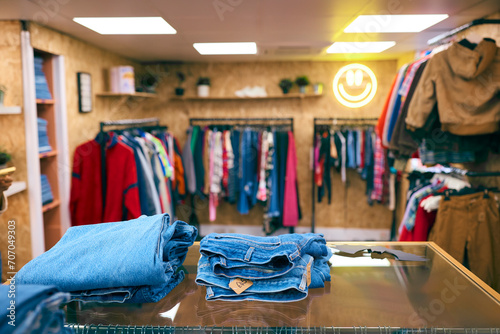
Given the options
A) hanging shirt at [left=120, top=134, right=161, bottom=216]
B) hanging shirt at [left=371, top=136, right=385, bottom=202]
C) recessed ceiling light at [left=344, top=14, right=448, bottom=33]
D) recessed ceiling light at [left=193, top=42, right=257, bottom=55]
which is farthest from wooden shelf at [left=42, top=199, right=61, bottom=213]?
hanging shirt at [left=371, top=136, right=385, bottom=202]

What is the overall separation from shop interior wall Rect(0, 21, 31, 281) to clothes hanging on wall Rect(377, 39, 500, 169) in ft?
8.80

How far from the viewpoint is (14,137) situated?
9.64 feet

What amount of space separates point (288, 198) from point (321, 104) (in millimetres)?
1362

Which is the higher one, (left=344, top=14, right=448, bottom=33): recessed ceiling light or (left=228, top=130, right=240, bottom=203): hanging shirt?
(left=344, top=14, right=448, bottom=33): recessed ceiling light

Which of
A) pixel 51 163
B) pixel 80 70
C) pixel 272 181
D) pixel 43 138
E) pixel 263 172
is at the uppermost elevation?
pixel 80 70

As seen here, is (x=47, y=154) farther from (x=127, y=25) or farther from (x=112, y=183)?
(x=127, y=25)

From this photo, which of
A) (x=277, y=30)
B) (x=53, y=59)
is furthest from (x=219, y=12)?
(x=53, y=59)

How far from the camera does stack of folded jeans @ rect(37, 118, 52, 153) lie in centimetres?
314

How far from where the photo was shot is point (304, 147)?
539cm

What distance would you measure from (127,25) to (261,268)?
8.57 feet

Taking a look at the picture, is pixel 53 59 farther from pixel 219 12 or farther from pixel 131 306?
pixel 131 306

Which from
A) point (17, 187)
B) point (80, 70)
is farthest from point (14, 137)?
Answer: point (80, 70)

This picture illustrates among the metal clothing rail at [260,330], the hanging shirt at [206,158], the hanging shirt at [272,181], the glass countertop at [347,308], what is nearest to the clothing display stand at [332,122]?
the hanging shirt at [272,181]

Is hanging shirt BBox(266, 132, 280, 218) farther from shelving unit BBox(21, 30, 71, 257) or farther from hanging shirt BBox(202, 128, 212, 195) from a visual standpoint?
shelving unit BBox(21, 30, 71, 257)
